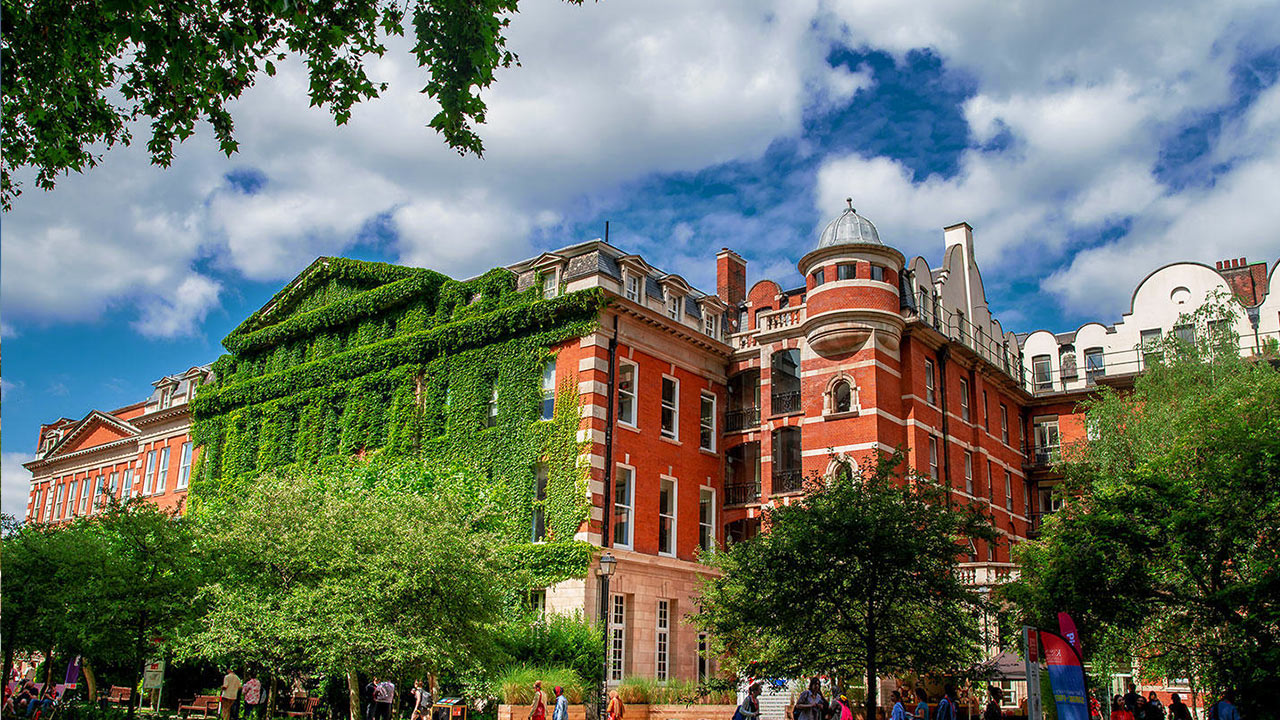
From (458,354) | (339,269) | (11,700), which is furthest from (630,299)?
(11,700)

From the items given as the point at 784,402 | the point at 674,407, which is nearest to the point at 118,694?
the point at 674,407

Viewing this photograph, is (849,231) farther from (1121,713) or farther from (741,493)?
(1121,713)

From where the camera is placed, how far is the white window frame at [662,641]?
33.4 meters

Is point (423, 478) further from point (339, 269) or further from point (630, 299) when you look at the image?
point (339, 269)

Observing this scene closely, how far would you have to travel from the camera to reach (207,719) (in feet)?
92.9

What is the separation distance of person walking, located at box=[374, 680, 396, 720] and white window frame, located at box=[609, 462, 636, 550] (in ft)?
28.1

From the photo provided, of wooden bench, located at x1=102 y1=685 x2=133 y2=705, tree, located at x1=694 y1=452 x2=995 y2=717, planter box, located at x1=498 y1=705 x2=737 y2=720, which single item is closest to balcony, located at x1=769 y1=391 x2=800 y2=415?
planter box, located at x1=498 y1=705 x2=737 y2=720

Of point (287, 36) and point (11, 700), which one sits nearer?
point (287, 36)

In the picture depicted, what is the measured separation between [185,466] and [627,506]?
26333mm

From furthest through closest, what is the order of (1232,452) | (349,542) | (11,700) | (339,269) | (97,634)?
(339,269), (11,700), (97,634), (349,542), (1232,452)

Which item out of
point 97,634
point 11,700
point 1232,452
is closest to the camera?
point 1232,452

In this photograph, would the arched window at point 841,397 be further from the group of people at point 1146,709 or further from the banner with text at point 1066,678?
the banner with text at point 1066,678

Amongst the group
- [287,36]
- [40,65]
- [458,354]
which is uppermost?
[458,354]

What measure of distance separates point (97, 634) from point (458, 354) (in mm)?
14981
